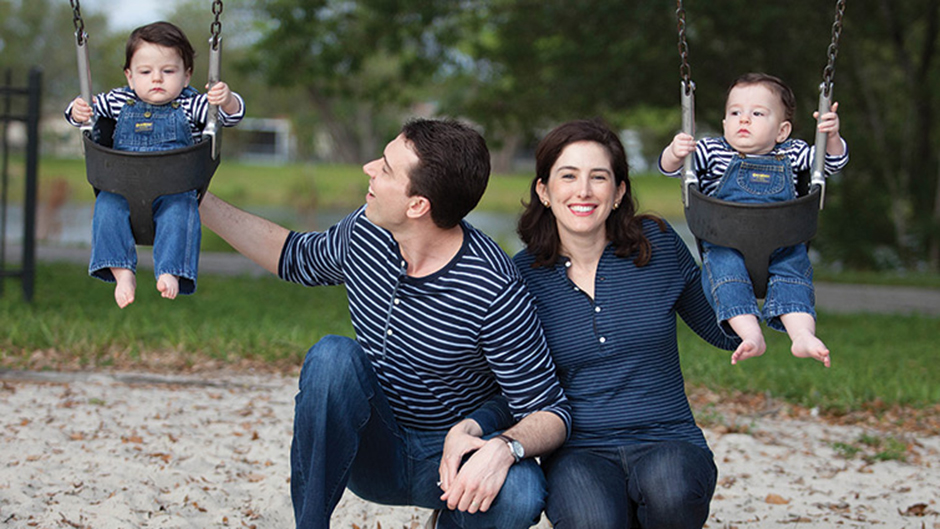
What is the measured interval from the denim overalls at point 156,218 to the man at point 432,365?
555 mm

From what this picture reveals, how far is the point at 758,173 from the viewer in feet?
10.3

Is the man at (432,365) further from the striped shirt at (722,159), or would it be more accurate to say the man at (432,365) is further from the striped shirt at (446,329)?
the striped shirt at (722,159)

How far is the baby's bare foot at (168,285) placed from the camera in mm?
3109

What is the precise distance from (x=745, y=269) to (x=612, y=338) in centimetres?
50

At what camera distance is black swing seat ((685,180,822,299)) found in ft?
9.79

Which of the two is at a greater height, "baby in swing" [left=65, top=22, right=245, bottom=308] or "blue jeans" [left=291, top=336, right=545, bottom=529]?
"baby in swing" [left=65, top=22, right=245, bottom=308]

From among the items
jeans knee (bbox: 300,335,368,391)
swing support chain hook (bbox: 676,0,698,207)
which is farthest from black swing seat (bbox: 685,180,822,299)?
jeans knee (bbox: 300,335,368,391)

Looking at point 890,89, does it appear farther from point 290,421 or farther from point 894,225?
point 290,421

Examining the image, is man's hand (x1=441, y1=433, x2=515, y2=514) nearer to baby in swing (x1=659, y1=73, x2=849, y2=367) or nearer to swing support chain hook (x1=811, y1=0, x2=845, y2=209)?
baby in swing (x1=659, y1=73, x2=849, y2=367)

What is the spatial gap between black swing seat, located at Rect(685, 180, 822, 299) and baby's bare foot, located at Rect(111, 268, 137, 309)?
1704 millimetres

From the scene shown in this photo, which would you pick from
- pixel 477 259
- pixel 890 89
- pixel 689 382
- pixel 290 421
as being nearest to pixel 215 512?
pixel 290 421

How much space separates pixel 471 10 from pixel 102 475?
28.5ft

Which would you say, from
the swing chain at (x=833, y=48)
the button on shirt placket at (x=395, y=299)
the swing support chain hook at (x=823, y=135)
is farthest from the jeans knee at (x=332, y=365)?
the swing chain at (x=833, y=48)

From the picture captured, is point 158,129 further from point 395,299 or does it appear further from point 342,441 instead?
point 342,441
